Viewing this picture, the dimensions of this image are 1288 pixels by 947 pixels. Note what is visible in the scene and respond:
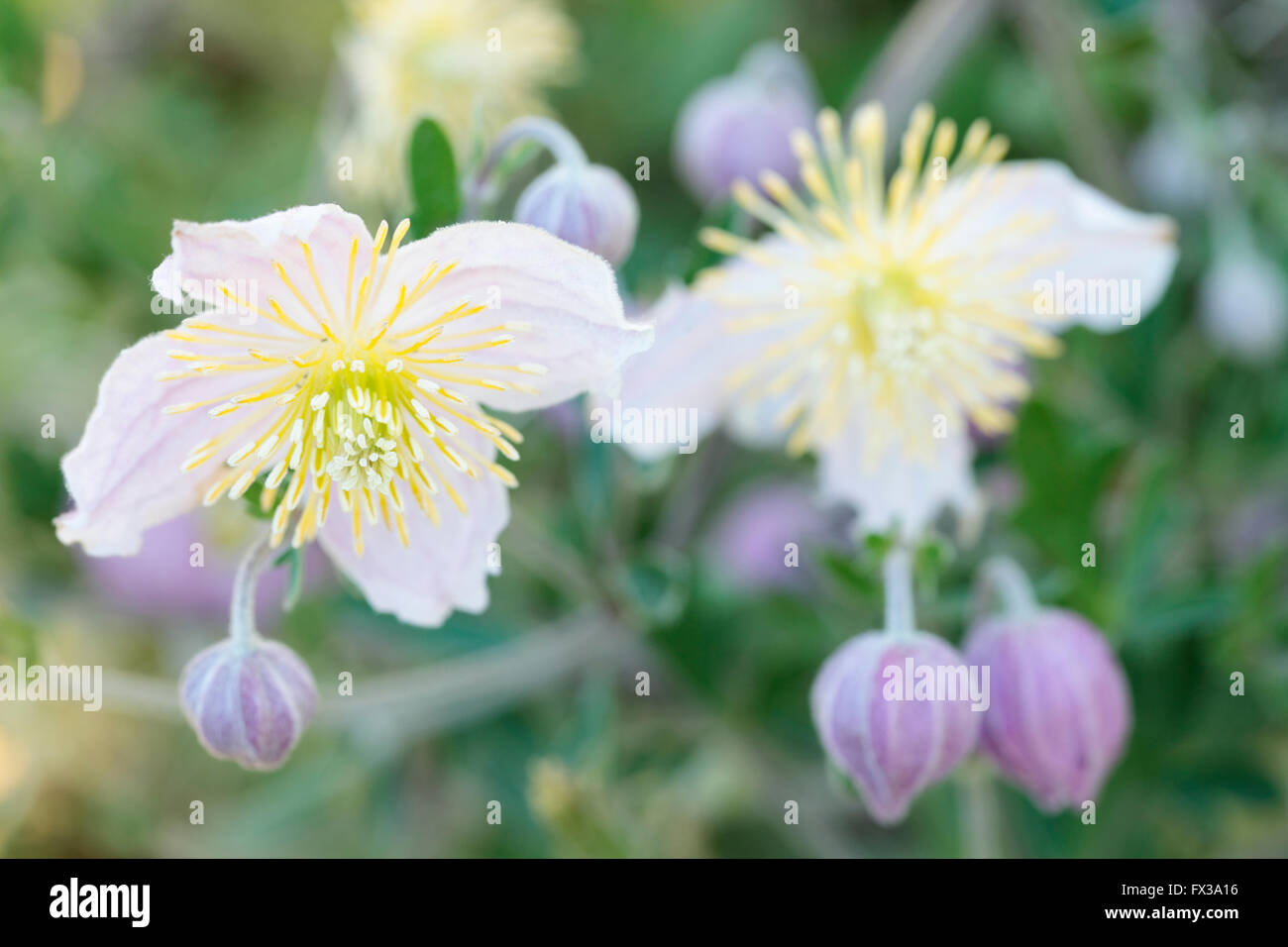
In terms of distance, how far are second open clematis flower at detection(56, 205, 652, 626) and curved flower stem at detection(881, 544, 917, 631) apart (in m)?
0.25

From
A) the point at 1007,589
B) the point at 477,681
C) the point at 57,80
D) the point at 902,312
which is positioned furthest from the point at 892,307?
the point at 57,80

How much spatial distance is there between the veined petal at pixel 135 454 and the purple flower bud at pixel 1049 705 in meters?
0.54

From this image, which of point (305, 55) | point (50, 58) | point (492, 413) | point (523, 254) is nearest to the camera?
point (523, 254)

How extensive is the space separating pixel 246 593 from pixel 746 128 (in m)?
0.60

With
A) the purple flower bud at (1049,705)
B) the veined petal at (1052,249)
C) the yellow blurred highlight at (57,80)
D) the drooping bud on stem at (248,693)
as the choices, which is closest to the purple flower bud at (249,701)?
the drooping bud on stem at (248,693)

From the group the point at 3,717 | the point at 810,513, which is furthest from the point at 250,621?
the point at 3,717

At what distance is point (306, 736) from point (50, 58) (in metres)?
0.84

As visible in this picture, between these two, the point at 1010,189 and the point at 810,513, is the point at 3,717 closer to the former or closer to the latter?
the point at 810,513

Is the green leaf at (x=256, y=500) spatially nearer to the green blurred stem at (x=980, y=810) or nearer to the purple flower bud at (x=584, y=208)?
the purple flower bud at (x=584, y=208)

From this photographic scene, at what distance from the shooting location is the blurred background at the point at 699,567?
3.67 ft

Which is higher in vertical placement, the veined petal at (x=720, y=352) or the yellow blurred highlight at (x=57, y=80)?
the yellow blurred highlight at (x=57, y=80)

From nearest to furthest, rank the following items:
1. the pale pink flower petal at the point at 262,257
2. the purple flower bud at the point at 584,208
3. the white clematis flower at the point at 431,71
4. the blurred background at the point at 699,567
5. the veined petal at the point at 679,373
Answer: the pale pink flower petal at the point at 262,257, the purple flower bud at the point at 584,208, the veined petal at the point at 679,373, the blurred background at the point at 699,567, the white clematis flower at the point at 431,71
